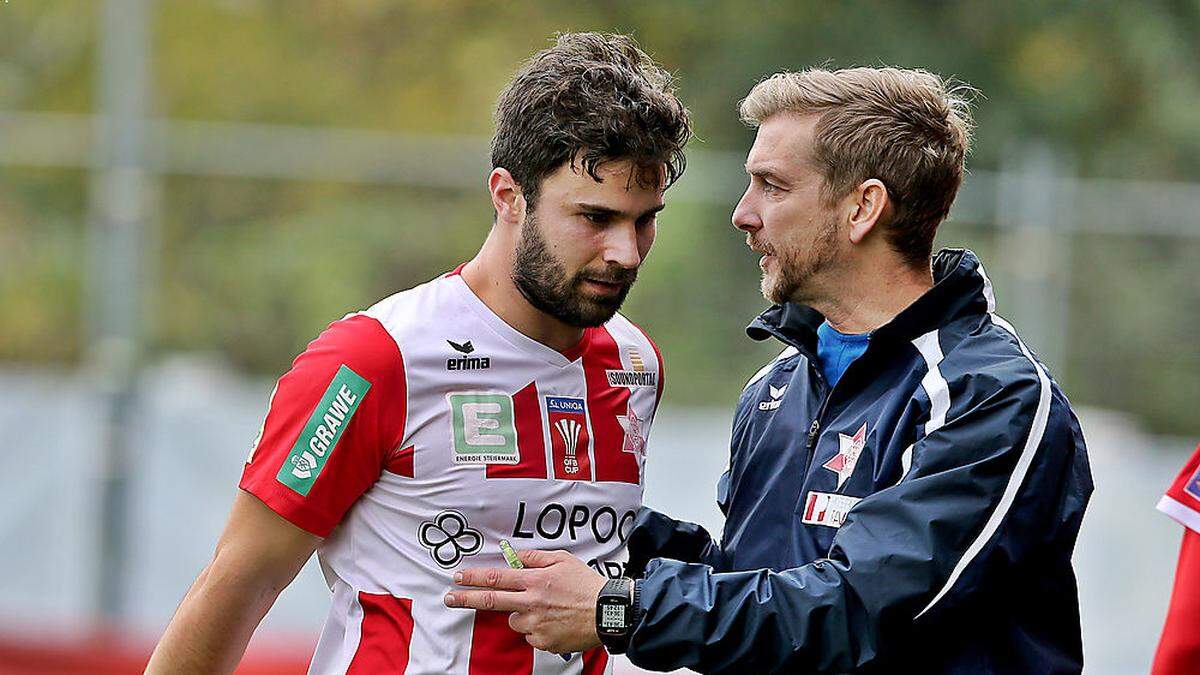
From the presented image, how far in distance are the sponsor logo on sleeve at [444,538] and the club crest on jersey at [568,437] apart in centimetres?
23

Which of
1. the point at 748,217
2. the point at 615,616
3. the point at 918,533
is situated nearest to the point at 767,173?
the point at 748,217

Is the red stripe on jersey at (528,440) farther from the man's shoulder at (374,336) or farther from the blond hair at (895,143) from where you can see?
the blond hair at (895,143)

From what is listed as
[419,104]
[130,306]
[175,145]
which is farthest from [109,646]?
[419,104]

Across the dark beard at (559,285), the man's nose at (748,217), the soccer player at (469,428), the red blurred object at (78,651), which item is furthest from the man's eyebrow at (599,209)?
the red blurred object at (78,651)

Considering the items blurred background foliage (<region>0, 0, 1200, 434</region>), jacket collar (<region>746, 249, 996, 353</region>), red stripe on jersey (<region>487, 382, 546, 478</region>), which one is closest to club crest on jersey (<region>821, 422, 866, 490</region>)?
jacket collar (<region>746, 249, 996, 353</region>)

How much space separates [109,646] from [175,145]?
12.7 feet

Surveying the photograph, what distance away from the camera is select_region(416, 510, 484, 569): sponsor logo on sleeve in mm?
3293

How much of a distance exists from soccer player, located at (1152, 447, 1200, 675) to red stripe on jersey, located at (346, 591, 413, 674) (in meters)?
1.56

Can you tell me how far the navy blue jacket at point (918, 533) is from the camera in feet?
9.76

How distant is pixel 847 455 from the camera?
3.24 m

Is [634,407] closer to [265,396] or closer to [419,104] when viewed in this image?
[265,396]

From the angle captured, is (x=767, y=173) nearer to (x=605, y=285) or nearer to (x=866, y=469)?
(x=605, y=285)

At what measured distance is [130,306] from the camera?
30.0 feet

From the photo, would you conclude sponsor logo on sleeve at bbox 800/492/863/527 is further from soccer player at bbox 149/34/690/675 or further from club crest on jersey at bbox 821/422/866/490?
soccer player at bbox 149/34/690/675
